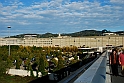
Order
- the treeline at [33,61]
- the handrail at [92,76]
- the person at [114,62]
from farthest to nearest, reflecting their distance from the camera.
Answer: the treeline at [33,61] → the person at [114,62] → the handrail at [92,76]

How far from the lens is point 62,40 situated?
324 ft

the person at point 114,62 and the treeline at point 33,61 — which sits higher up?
the person at point 114,62

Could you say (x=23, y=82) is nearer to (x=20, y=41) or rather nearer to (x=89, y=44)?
(x=89, y=44)

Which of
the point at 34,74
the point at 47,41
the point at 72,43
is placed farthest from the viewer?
the point at 47,41

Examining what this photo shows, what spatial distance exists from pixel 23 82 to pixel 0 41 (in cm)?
8998

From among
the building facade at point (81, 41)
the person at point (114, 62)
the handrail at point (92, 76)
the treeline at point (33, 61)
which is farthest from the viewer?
the building facade at point (81, 41)

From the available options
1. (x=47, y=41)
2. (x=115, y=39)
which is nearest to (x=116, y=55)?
(x=115, y=39)

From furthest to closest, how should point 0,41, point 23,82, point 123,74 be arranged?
point 0,41 < point 23,82 < point 123,74

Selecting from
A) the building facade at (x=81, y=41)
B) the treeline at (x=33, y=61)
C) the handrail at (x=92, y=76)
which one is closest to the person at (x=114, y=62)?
the handrail at (x=92, y=76)

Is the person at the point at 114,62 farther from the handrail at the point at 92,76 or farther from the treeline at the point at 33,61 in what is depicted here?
the treeline at the point at 33,61

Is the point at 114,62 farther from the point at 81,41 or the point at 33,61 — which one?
the point at 81,41

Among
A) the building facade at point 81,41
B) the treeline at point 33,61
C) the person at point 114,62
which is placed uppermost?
the building facade at point 81,41

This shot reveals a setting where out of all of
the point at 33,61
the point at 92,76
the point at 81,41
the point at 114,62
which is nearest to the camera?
the point at 92,76

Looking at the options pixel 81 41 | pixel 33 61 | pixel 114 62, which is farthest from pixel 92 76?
pixel 81 41
